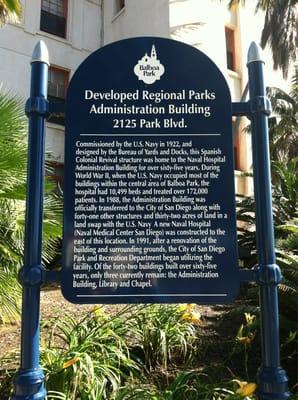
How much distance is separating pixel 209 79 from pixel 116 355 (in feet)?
8.31

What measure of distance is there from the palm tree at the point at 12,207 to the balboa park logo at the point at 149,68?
7.03 feet

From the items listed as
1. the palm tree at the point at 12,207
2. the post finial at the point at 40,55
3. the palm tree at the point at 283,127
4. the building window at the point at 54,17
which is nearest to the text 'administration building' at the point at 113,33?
the building window at the point at 54,17

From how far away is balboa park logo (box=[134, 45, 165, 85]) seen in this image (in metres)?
3.14

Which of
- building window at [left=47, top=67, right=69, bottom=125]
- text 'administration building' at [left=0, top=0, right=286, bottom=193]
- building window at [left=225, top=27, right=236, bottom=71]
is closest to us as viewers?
text 'administration building' at [left=0, top=0, right=286, bottom=193]

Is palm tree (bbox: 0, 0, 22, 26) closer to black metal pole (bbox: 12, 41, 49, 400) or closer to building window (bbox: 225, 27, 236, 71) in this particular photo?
black metal pole (bbox: 12, 41, 49, 400)

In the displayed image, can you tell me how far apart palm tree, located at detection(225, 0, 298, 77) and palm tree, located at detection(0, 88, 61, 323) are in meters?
14.9

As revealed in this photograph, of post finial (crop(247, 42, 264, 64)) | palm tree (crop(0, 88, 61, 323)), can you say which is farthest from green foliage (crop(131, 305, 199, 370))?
post finial (crop(247, 42, 264, 64))

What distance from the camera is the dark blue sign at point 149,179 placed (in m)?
2.87

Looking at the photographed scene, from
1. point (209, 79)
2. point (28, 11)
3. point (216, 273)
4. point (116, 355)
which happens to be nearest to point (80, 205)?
point (216, 273)

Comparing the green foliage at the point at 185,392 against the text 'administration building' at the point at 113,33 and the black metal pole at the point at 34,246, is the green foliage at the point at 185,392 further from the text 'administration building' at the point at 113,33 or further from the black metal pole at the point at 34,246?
the text 'administration building' at the point at 113,33

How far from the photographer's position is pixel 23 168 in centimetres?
490

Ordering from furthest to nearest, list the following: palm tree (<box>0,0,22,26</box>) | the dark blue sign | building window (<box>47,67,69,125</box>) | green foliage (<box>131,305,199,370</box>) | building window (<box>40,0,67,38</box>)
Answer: building window (<box>40,0,67,38</box>) → building window (<box>47,67,69,125</box>) → palm tree (<box>0,0,22,26</box>) → green foliage (<box>131,305,199,370</box>) → the dark blue sign

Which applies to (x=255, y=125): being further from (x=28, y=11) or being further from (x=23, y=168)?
(x=28, y=11)

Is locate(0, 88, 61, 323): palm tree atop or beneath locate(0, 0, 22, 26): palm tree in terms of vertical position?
beneath
